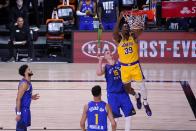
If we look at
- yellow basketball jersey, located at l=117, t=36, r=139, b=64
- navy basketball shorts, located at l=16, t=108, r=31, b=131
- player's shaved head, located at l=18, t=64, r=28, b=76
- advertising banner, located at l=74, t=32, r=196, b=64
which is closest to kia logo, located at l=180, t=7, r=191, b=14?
advertising banner, located at l=74, t=32, r=196, b=64

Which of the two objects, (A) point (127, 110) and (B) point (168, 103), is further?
Answer: (B) point (168, 103)

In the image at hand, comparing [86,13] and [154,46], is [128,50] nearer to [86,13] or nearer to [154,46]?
[154,46]

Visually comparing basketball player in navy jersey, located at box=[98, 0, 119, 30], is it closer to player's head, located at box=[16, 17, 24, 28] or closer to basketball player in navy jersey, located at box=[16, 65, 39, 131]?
player's head, located at box=[16, 17, 24, 28]

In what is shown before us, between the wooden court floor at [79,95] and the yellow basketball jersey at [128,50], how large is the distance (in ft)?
4.40

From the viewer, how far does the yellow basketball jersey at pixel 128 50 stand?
41.8 feet

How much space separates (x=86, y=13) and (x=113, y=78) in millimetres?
9013

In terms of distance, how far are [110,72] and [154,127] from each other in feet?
6.32

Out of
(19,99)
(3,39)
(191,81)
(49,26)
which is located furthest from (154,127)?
(3,39)

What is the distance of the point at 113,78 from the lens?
11.6m

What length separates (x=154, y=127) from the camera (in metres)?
12.8

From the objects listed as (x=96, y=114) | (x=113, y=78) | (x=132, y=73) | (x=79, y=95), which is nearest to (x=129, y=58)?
(x=132, y=73)

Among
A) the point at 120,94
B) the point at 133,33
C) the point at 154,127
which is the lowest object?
the point at 154,127

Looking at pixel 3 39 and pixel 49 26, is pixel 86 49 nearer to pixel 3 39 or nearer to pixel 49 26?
pixel 49 26

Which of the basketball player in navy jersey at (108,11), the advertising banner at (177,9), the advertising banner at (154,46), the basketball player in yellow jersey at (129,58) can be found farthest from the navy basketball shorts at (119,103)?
the basketball player in navy jersey at (108,11)
